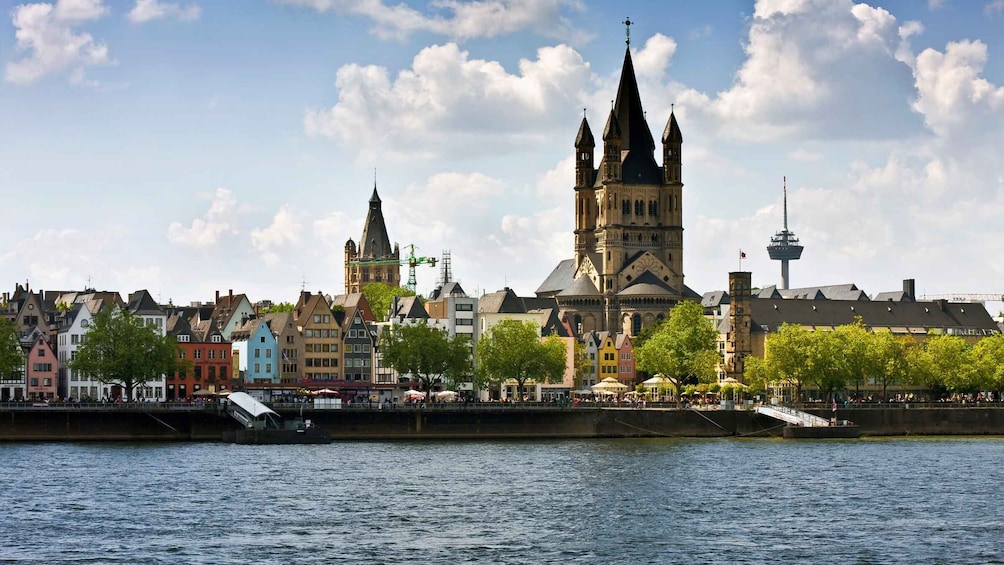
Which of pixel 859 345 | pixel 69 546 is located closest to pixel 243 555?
pixel 69 546

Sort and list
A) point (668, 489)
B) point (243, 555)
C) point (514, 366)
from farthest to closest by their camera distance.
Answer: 1. point (514, 366)
2. point (668, 489)
3. point (243, 555)

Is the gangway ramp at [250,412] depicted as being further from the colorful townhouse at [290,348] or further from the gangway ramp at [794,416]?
the colorful townhouse at [290,348]

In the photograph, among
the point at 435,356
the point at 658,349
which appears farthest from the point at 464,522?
the point at 658,349

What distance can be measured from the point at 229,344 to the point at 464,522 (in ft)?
324

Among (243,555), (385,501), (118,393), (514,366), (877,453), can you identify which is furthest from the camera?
(514,366)

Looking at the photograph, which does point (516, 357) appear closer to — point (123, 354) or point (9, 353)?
point (123, 354)

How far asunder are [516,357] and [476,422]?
2972 centimetres

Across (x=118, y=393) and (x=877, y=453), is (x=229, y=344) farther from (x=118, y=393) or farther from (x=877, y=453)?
(x=877, y=453)

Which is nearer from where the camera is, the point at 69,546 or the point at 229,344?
the point at 69,546

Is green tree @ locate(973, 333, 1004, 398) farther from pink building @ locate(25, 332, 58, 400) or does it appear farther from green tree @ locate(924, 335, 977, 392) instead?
pink building @ locate(25, 332, 58, 400)

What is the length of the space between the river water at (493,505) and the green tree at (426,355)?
122ft

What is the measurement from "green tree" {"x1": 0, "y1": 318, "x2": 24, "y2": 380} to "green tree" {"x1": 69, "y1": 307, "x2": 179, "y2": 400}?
15.6 feet

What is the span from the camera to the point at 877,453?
5231 inches

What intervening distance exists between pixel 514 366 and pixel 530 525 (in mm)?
95354
